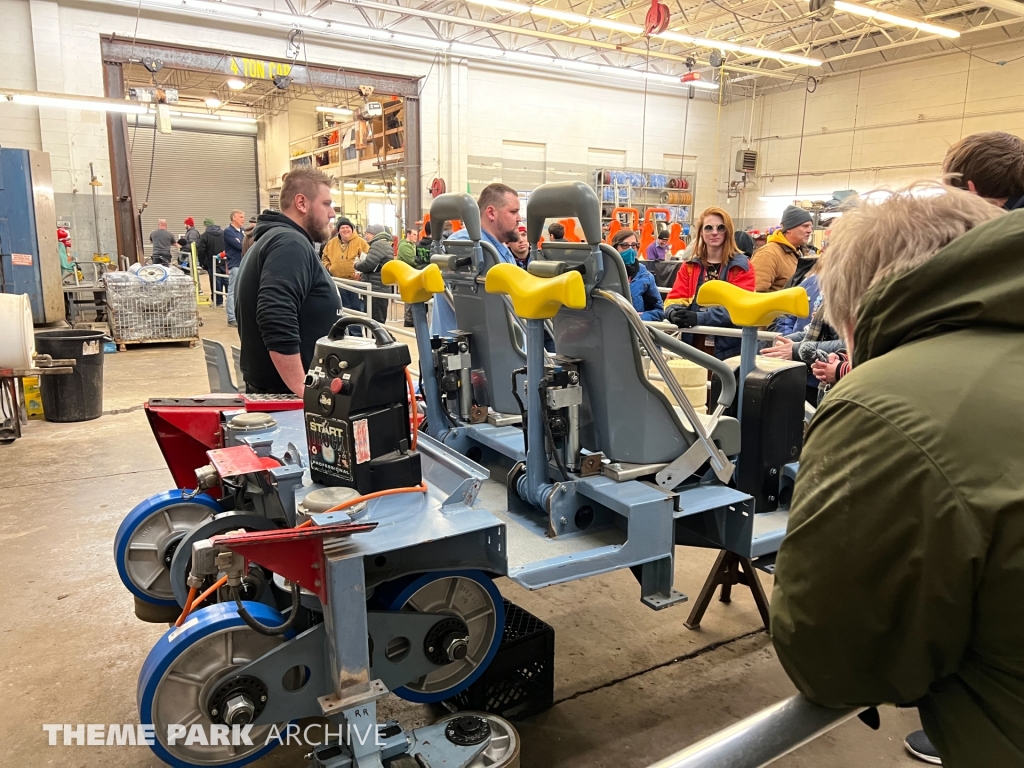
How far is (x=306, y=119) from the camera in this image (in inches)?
750

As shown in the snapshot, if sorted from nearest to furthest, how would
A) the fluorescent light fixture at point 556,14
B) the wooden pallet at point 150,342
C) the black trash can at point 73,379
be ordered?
the black trash can at point 73,379
the wooden pallet at point 150,342
the fluorescent light fixture at point 556,14

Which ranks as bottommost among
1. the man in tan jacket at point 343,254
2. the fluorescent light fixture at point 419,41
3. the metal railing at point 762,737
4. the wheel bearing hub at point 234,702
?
the wheel bearing hub at point 234,702

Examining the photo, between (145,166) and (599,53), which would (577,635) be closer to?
(599,53)

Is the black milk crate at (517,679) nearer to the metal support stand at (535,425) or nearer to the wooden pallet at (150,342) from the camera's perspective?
the metal support stand at (535,425)

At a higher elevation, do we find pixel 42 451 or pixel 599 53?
pixel 599 53

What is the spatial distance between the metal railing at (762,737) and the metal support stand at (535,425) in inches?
54.8

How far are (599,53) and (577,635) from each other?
1518 cm

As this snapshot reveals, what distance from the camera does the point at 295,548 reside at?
1.63m

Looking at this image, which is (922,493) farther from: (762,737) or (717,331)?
(717,331)

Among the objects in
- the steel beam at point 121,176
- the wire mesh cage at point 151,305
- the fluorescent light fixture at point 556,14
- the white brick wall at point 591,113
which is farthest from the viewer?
the steel beam at point 121,176

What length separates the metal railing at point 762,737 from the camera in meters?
0.78

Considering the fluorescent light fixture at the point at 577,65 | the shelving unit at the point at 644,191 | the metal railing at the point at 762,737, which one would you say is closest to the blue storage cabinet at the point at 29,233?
the fluorescent light fixture at the point at 577,65

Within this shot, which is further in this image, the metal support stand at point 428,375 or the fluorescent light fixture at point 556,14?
the fluorescent light fixture at point 556,14

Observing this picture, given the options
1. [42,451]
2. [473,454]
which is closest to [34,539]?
[42,451]
